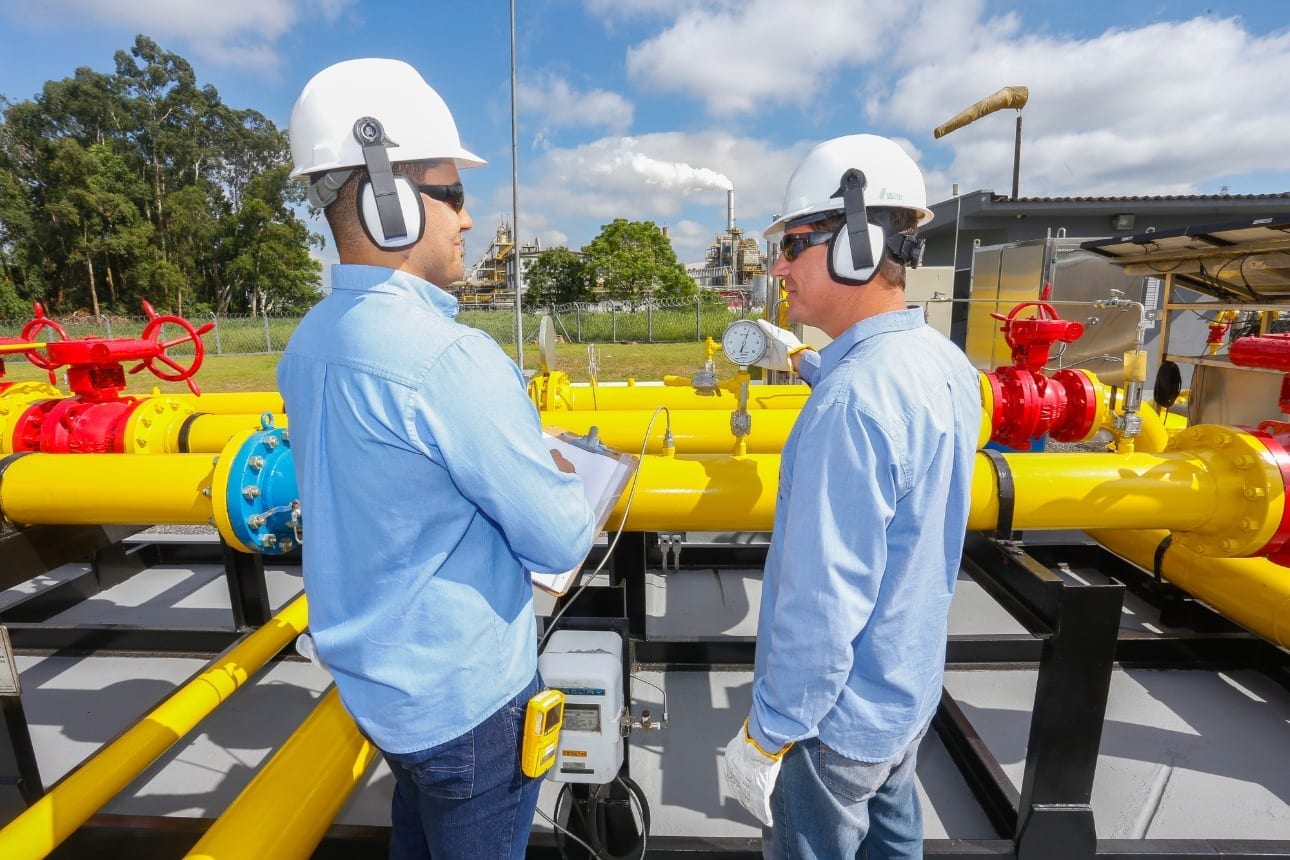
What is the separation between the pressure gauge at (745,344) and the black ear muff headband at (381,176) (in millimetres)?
1507

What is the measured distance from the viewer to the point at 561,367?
50.4 ft

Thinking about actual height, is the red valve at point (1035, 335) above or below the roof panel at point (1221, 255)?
below

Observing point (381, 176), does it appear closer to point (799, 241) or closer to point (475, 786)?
point (799, 241)

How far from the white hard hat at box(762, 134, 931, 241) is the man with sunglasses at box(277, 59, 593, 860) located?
2.28 ft

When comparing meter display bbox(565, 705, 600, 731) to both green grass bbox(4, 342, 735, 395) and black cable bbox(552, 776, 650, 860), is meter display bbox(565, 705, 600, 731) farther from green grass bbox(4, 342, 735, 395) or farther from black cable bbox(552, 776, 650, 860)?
green grass bbox(4, 342, 735, 395)

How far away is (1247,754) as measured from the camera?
2551 millimetres

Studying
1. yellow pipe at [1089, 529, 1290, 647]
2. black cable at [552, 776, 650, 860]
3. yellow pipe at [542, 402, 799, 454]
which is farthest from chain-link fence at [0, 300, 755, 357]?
black cable at [552, 776, 650, 860]

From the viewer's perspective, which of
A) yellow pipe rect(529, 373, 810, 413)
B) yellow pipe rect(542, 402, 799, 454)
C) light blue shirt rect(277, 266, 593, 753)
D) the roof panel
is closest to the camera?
light blue shirt rect(277, 266, 593, 753)

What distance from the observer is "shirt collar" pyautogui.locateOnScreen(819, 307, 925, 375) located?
51.1 inches

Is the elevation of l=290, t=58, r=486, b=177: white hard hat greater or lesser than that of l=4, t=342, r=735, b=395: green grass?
greater

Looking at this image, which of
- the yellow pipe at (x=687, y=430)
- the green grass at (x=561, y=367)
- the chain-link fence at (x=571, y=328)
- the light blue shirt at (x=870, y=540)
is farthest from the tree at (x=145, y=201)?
the light blue shirt at (x=870, y=540)

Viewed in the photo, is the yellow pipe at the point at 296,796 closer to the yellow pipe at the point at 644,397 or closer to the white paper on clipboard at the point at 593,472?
the white paper on clipboard at the point at 593,472

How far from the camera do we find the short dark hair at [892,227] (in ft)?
4.45

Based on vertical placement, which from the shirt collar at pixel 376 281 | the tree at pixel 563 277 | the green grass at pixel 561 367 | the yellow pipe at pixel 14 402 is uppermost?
the tree at pixel 563 277
